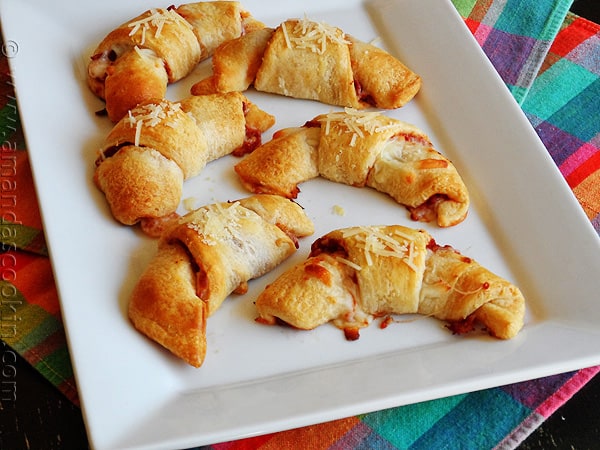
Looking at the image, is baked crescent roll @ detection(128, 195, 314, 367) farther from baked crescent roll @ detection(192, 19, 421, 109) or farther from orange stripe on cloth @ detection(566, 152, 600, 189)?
orange stripe on cloth @ detection(566, 152, 600, 189)

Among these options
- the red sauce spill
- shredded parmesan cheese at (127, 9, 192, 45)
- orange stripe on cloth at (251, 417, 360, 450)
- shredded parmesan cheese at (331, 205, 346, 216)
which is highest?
shredded parmesan cheese at (127, 9, 192, 45)

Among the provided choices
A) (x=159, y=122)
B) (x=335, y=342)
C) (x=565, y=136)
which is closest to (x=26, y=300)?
(x=159, y=122)

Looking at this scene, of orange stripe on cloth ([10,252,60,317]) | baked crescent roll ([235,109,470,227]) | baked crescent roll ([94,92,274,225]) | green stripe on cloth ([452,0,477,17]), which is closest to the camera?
orange stripe on cloth ([10,252,60,317])

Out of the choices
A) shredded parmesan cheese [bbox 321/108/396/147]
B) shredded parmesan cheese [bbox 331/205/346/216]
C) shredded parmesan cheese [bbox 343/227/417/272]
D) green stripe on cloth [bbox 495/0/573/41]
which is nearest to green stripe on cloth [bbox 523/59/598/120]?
green stripe on cloth [bbox 495/0/573/41]

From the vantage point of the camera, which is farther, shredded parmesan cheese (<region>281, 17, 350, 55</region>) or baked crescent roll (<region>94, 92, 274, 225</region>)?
shredded parmesan cheese (<region>281, 17, 350, 55</region>)

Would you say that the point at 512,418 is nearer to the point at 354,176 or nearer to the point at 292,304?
the point at 292,304

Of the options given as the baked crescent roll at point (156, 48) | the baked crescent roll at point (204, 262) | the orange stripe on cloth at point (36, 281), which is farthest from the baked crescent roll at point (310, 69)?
the orange stripe on cloth at point (36, 281)

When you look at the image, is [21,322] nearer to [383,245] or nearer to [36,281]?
[36,281]
